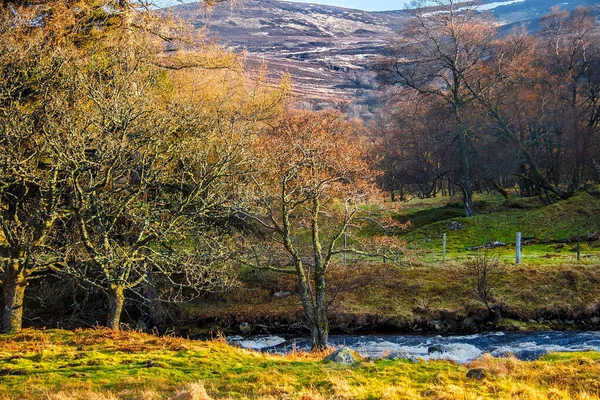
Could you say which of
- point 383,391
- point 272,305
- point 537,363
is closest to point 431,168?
point 272,305

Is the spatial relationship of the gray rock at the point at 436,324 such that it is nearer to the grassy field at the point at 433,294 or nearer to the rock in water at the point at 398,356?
the grassy field at the point at 433,294

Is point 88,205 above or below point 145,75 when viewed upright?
below

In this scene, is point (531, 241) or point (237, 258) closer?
point (237, 258)

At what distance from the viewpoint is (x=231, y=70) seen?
784 inches

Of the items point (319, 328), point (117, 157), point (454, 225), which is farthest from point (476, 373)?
point (454, 225)

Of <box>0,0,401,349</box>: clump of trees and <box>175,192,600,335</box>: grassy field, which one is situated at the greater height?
<box>0,0,401,349</box>: clump of trees

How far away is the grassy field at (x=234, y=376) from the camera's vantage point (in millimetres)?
7395

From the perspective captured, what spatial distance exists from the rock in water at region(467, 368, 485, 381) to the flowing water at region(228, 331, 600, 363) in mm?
6307

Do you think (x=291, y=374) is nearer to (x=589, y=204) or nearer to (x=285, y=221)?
(x=285, y=221)

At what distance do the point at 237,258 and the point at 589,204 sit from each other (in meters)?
25.0

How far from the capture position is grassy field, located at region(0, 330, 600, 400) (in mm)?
7395

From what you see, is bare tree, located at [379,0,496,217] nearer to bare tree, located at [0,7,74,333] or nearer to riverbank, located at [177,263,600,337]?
riverbank, located at [177,263,600,337]

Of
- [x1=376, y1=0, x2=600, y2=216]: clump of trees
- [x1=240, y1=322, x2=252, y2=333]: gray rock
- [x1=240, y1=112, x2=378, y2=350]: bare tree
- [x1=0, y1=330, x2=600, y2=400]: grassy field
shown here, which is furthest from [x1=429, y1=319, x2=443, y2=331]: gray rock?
[x1=376, y1=0, x2=600, y2=216]: clump of trees

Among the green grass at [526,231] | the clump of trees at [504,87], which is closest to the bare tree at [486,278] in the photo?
the green grass at [526,231]
